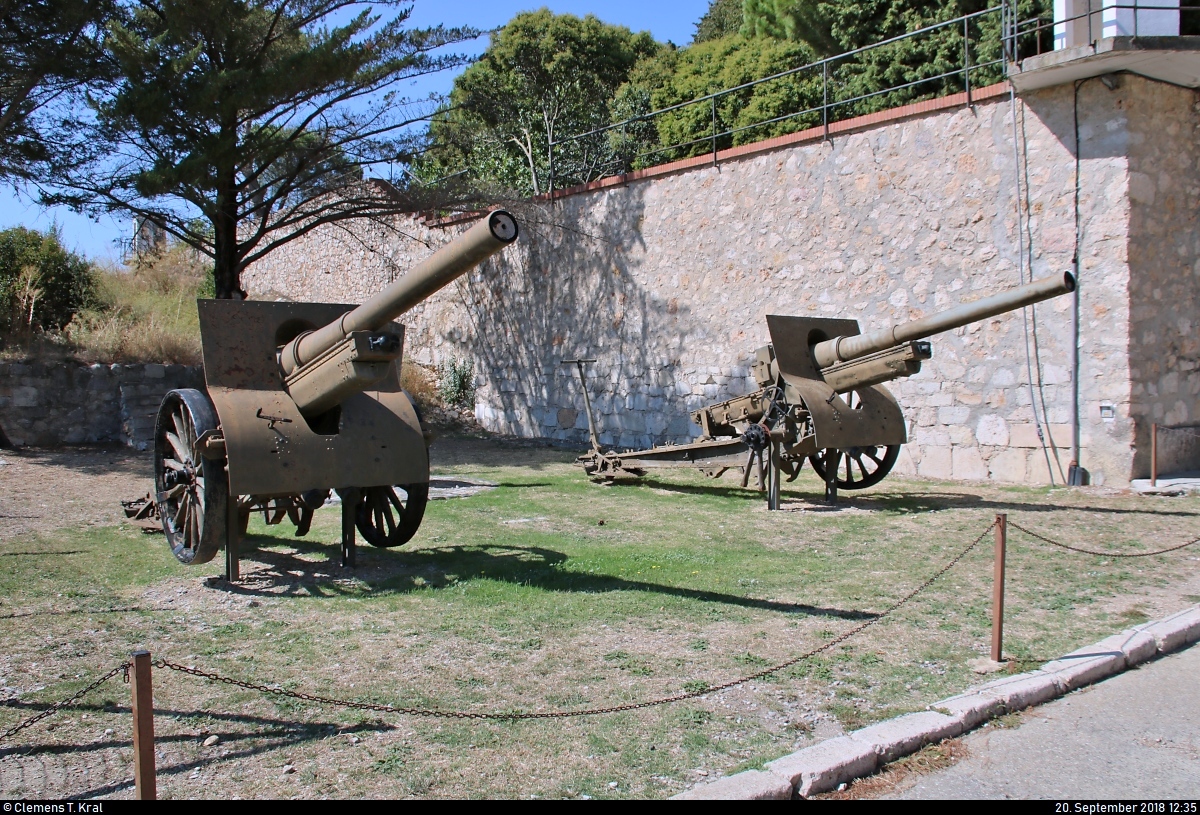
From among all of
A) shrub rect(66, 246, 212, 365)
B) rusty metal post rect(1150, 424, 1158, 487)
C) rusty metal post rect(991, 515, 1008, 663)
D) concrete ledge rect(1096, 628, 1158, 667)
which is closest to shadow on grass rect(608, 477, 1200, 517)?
rusty metal post rect(1150, 424, 1158, 487)

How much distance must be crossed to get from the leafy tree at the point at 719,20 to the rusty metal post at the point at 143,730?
32.7 metres

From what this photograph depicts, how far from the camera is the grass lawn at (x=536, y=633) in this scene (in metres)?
3.46

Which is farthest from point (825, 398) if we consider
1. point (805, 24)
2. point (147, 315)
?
point (805, 24)

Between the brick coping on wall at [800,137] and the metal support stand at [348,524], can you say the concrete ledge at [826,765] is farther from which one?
the brick coping on wall at [800,137]

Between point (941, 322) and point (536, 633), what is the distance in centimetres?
482

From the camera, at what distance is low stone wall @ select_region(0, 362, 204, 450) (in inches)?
512

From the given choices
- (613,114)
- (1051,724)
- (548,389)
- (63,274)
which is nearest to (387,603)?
(1051,724)

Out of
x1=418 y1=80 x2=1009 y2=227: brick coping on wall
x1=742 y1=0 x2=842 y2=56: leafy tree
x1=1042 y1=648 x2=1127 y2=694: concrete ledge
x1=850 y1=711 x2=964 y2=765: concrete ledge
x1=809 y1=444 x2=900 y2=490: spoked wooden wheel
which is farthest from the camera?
x1=742 y1=0 x2=842 y2=56: leafy tree

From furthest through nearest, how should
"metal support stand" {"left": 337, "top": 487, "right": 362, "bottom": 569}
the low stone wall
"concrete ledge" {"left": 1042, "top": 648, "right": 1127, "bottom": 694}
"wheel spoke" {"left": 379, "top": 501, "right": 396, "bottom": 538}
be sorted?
the low stone wall < "wheel spoke" {"left": 379, "top": 501, "right": 396, "bottom": 538} < "metal support stand" {"left": 337, "top": 487, "right": 362, "bottom": 569} < "concrete ledge" {"left": 1042, "top": 648, "right": 1127, "bottom": 694}

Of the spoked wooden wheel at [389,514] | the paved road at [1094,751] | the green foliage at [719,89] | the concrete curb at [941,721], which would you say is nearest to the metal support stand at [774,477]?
the spoked wooden wheel at [389,514]

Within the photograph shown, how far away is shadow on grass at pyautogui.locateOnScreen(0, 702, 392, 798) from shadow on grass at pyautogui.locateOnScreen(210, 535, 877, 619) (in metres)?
2.02

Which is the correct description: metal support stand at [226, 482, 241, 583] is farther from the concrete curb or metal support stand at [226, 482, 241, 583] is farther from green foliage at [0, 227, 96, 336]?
green foliage at [0, 227, 96, 336]

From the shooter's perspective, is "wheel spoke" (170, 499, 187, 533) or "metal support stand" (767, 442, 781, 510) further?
"metal support stand" (767, 442, 781, 510)

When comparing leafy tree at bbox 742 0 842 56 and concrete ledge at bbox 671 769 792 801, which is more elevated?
leafy tree at bbox 742 0 842 56
